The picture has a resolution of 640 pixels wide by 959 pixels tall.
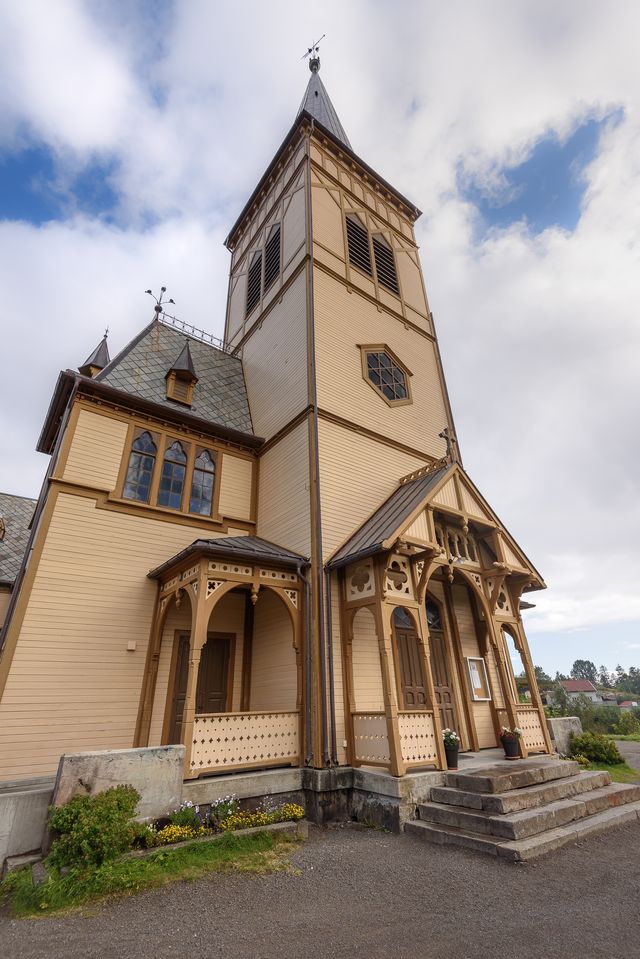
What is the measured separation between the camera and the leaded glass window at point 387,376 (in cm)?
1419

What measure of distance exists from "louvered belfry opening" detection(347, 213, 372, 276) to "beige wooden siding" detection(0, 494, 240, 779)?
11.8m

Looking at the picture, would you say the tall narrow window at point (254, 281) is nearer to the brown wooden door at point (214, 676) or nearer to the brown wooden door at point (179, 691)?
the brown wooden door at point (214, 676)

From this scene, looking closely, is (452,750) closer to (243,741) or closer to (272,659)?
(243,741)

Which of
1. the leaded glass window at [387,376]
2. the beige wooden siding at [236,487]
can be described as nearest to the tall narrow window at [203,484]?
the beige wooden siding at [236,487]

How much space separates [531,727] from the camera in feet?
34.4

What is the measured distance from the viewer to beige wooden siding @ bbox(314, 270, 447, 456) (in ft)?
41.8

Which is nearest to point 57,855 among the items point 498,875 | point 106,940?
point 106,940

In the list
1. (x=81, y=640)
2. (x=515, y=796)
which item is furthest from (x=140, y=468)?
(x=515, y=796)

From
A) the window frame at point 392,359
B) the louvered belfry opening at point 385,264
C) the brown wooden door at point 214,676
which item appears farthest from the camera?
the louvered belfry opening at point 385,264

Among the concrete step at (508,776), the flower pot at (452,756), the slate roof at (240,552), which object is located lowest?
the concrete step at (508,776)

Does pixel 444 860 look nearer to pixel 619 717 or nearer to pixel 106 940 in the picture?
pixel 106 940

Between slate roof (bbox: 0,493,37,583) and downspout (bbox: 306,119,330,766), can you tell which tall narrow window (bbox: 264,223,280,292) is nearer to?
downspout (bbox: 306,119,330,766)

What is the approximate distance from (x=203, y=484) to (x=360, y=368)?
575 cm

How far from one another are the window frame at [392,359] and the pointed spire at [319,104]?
13389mm
